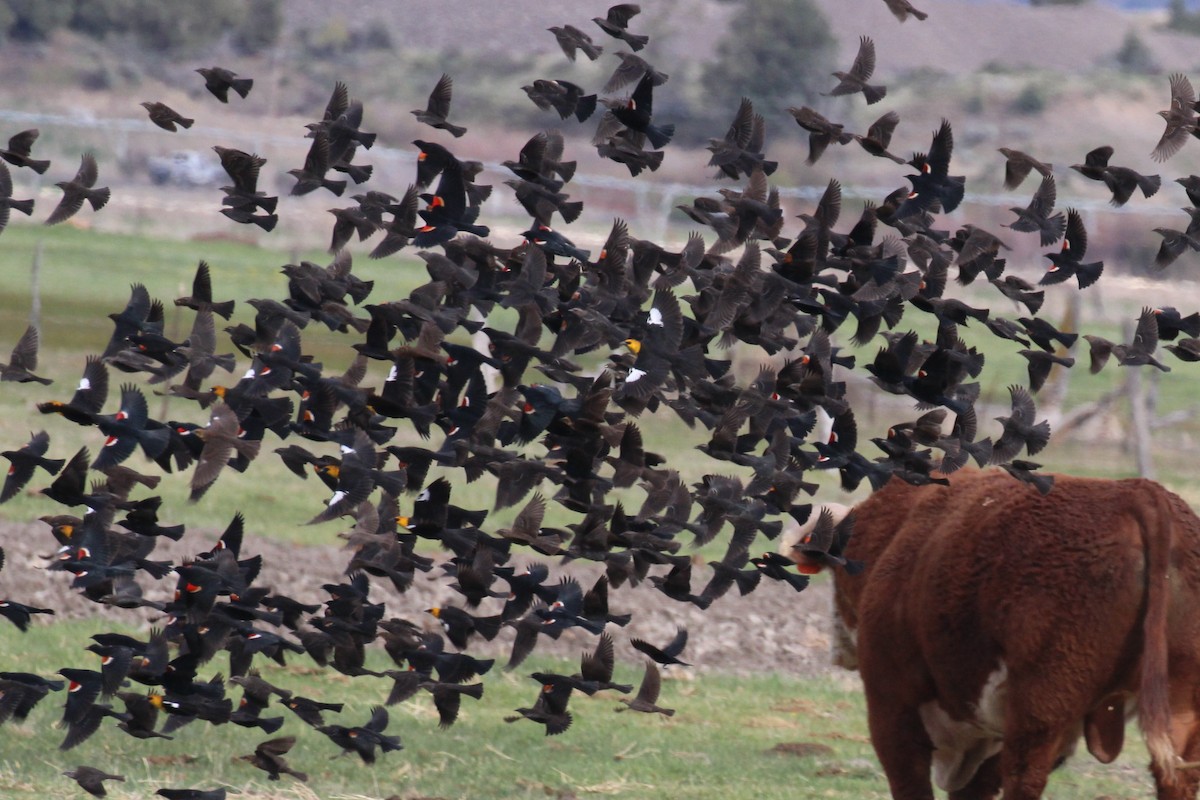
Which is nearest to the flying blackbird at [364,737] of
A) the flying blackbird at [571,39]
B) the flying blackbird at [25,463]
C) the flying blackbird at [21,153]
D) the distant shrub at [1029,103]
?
the flying blackbird at [25,463]

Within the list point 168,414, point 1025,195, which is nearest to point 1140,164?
point 1025,195

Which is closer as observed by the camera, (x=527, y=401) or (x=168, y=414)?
(x=527, y=401)

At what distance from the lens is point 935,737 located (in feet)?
23.9

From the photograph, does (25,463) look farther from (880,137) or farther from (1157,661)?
(1157,661)

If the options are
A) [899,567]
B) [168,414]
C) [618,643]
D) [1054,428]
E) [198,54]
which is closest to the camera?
[899,567]

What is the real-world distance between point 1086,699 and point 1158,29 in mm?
81906

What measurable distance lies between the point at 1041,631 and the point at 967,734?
102 cm

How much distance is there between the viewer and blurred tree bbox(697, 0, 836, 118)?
49.8 m

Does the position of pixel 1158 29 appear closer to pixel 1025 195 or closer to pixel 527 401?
pixel 1025 195

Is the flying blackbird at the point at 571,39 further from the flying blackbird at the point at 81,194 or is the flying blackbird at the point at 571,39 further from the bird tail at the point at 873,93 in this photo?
the flying blackbird at the point at 81,194

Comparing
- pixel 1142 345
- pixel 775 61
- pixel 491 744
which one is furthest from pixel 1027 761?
pixel 775 61

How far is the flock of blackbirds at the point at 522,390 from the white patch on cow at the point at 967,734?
37.2 inches

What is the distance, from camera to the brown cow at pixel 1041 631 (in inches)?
248

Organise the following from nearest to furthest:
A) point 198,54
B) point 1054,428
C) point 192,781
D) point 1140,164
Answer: point 192,781
point 1054,428
point 1140,164
point 198,54
